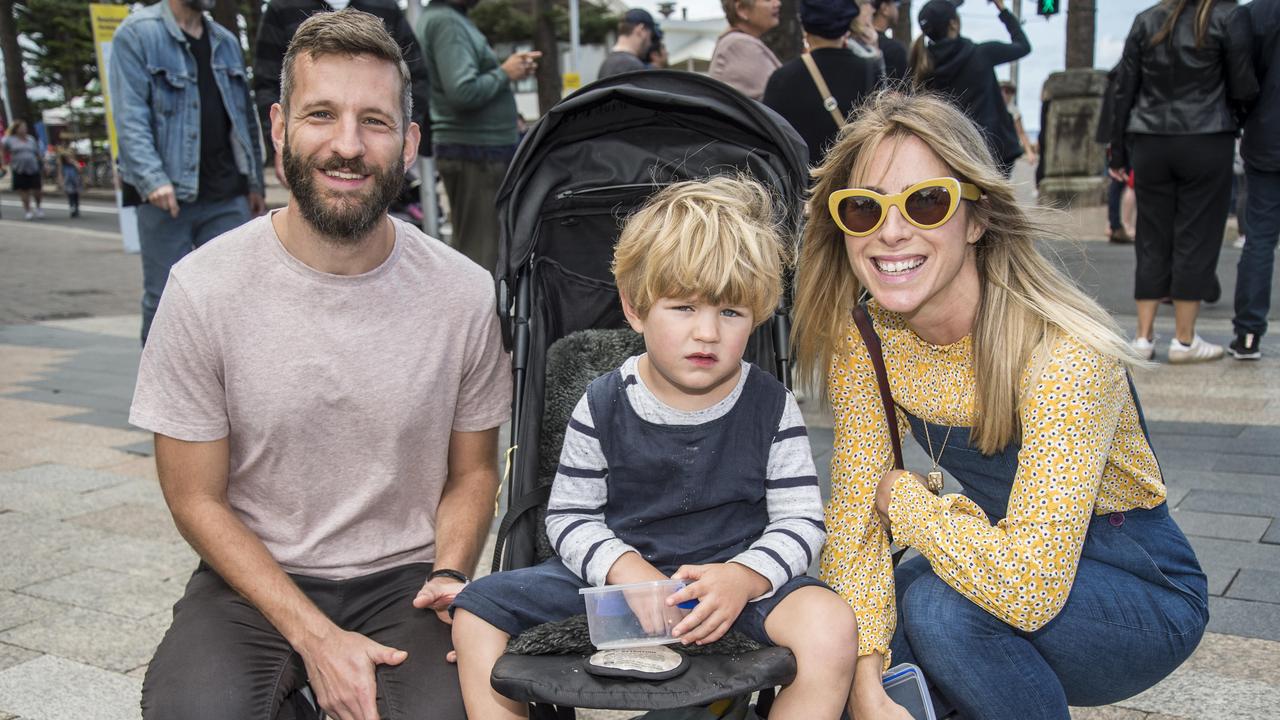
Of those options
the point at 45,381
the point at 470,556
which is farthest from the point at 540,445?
the point at 45,381

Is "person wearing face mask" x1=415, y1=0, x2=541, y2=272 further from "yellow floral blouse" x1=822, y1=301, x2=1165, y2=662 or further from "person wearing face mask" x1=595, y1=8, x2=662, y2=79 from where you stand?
"yellow floral blouse" x1=822, y1=301, x2=1165, y2=662

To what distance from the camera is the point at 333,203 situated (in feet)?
7.70

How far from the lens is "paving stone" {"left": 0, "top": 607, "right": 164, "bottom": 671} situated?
10.8ft

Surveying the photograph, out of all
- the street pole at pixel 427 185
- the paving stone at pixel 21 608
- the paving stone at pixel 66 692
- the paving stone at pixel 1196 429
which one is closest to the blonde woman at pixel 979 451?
the paving stone at pixel 66 692

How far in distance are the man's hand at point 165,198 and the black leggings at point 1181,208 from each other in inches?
210

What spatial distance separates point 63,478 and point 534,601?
4.03m

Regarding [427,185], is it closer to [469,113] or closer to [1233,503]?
[469,113]

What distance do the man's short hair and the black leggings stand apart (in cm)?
524

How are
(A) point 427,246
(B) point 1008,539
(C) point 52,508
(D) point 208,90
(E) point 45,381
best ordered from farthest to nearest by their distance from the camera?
1. (E) point 45,381
2. (D) point 208,90
3. (C) point 52,508
4. (A) point 427,246
5. (B) point 1008,539

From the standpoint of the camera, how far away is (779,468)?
2207 millimetres

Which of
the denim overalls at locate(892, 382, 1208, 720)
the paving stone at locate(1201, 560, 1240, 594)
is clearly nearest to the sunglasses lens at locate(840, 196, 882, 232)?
the denim overalls at locate(892, 382, 1208, 720)

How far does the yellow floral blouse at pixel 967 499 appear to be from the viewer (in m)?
2.06

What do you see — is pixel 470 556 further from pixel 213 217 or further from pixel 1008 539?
pixel 213 217

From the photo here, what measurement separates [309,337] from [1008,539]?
5.05ft
